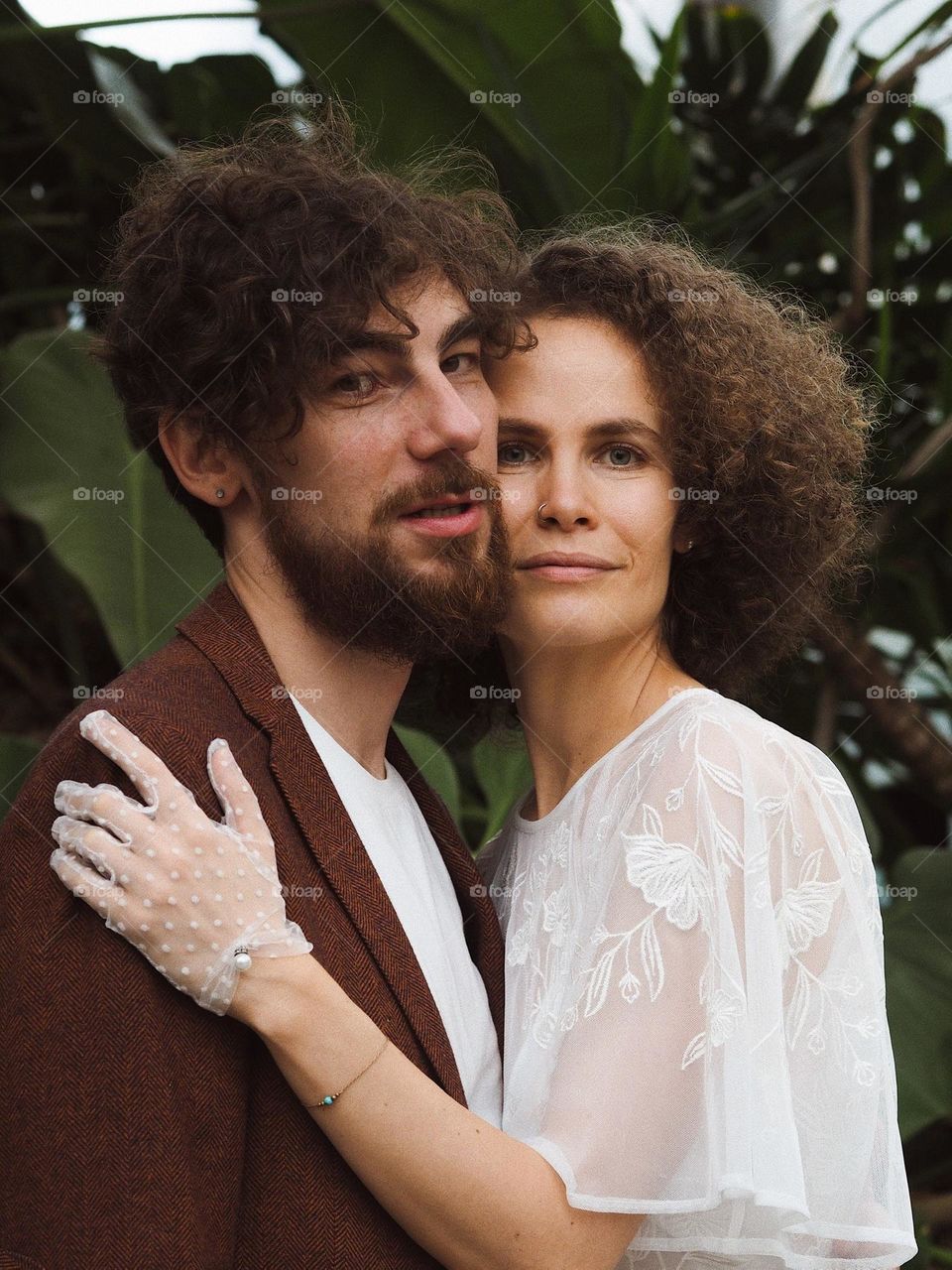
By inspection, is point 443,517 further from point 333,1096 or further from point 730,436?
point 333,1096

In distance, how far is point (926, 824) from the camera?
333 centimetres

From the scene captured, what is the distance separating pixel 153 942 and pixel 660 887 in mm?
495

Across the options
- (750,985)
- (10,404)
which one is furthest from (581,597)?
(10,404)

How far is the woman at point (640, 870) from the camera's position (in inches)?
45.2

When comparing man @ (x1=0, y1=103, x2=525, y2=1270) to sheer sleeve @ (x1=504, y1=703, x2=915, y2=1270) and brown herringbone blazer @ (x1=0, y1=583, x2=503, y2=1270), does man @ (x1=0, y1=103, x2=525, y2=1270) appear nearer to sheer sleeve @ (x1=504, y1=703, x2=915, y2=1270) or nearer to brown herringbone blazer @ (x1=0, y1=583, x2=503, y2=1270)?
brown herringbone blazer @ (x1=0, y1=583, x2=503, y2=1270)

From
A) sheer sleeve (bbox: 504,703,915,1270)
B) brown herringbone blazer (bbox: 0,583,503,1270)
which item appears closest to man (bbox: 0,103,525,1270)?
brown herringbone blazer (bbox: 0,583,503,1270)

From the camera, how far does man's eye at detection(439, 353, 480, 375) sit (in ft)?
5.08

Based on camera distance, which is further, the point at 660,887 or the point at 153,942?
the point at 660,887

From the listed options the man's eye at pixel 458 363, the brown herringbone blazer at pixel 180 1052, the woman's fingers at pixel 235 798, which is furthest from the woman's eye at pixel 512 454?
the woman's fingers at pixel 235 798

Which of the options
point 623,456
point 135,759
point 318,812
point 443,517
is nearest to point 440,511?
point 443,517

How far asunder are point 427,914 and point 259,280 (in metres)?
0.70

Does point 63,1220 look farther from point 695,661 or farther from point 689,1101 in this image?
point 695,661

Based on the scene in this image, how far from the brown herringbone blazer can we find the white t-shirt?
0.09m

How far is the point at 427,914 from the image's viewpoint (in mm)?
1455
